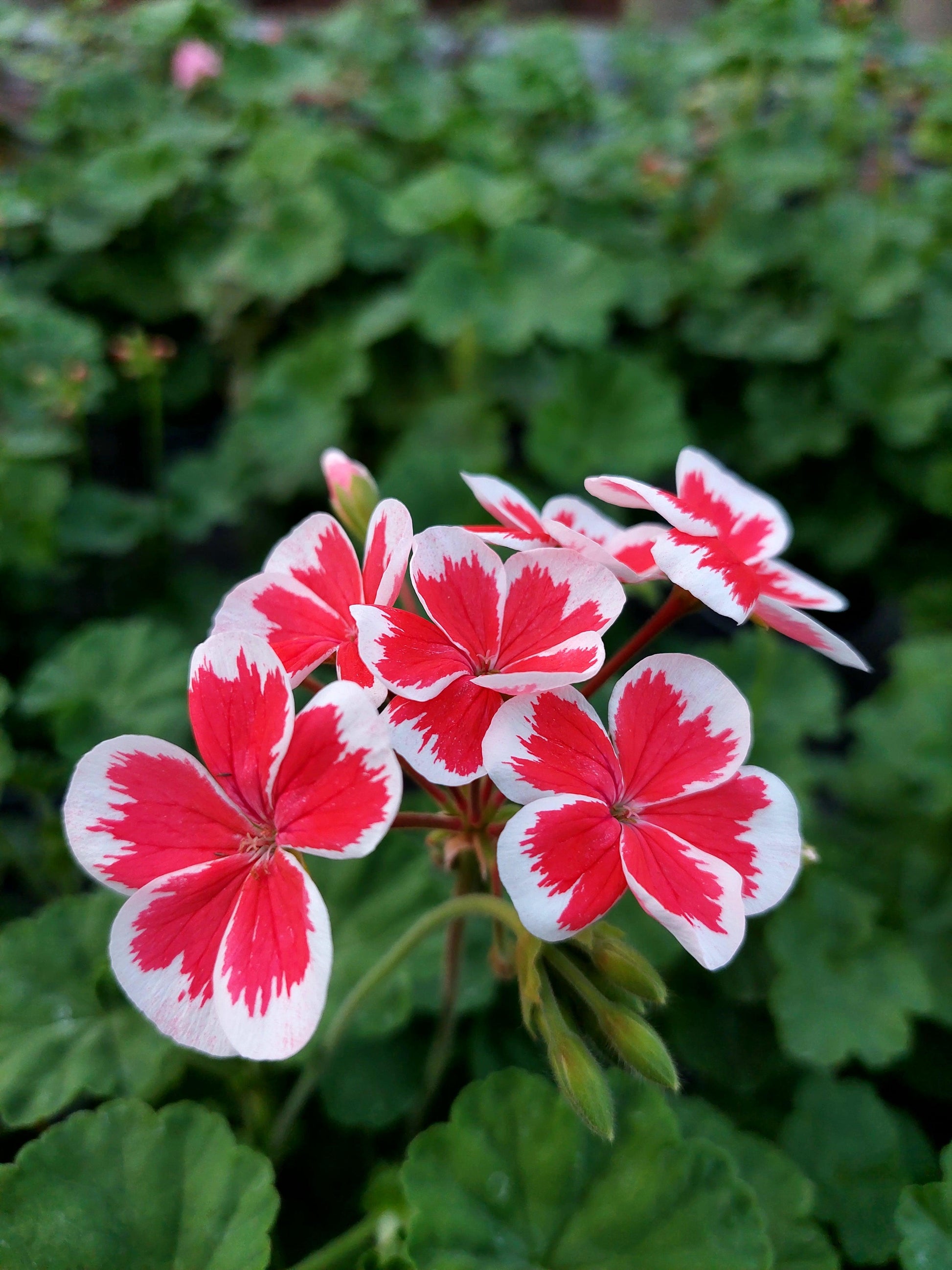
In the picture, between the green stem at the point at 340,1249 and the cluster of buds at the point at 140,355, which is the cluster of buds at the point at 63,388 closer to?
the cluster of buds at the point at 140,355

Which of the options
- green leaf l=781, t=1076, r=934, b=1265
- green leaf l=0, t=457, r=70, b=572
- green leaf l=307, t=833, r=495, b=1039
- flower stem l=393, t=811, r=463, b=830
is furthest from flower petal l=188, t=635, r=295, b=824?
green leaf l=0, t=457, r=70, b=572

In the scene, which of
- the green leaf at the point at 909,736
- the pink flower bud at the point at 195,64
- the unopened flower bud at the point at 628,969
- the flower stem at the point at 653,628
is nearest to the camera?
the unopened flower bud at the point at 628,969

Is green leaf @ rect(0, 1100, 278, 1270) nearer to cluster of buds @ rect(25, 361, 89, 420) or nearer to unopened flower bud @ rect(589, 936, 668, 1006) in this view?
unopened flower bud @ rect(589, 936, 668, 1006)

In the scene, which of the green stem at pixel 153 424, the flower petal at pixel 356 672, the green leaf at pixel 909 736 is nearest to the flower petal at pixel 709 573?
the flower petal at pixel 356 672

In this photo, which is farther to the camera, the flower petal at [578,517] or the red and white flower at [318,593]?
the flower petal at [578,517]

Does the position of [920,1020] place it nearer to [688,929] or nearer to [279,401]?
[688,929]

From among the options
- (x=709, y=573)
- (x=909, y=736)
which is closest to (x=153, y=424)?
(x=709, y=573)
